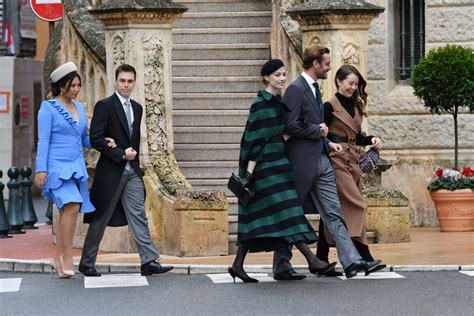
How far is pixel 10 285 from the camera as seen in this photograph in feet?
52.6

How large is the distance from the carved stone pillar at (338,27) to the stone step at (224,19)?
3.09 meters

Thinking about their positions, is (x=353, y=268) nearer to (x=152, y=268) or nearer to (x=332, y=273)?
(x=332, y=273)

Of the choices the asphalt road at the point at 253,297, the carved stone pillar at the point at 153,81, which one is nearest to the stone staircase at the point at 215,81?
the carved stone pillar at the point at 153,81

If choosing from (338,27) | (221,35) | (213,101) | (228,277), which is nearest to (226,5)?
(221,35)

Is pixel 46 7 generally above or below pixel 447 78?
above

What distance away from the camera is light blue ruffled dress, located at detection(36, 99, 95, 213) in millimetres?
16375

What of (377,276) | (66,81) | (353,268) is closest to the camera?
(353,268)

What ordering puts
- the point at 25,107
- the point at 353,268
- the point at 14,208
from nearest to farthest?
the point at 353,268 → the point at 14,208 → the point at 25,107

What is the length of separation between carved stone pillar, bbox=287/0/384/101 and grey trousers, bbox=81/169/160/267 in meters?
3.37

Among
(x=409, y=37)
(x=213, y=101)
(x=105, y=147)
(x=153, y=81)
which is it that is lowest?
(x=105, y=147)

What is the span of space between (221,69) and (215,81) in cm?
30

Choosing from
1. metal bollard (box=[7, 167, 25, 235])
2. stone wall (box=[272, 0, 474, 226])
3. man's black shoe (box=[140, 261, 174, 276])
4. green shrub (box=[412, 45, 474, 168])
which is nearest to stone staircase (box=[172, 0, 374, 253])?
stone wall (box=[272, 0, 474, 226])

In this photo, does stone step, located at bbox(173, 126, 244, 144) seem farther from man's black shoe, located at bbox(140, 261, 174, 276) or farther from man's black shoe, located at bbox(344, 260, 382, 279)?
man's black shoe, located at bbox(344, 260, 382, 279)

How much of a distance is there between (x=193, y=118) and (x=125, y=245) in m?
2.62
